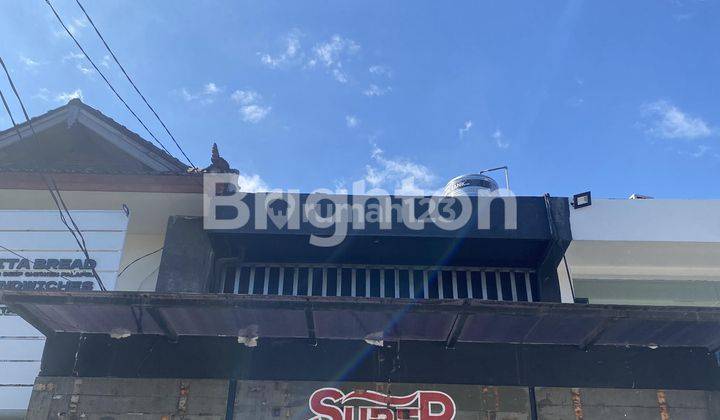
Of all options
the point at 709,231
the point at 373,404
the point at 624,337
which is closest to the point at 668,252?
the point at 709,231

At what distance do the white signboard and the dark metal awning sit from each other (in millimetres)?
1385

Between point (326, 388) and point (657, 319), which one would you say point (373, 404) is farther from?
point (657, 319)

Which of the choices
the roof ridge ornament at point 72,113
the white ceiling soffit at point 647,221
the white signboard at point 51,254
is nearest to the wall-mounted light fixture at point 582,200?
the white ceiling soffit at point 647,221

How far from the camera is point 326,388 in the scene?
7.93m

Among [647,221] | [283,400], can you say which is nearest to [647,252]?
[647,221]

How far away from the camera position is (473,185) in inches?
419

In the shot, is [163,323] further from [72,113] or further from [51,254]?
[72,113]

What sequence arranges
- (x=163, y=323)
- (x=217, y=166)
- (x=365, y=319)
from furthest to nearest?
(x=217, y=166)
(x=163, y=323)
(x=365, y=319)

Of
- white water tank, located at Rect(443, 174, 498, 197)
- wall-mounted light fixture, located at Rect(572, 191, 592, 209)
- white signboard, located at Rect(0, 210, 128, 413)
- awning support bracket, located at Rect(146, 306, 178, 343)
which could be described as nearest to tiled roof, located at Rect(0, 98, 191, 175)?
white signboard, located at Rect(0, 210, 128, 413)

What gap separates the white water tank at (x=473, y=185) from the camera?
1048cm

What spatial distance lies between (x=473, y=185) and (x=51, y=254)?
7.16 m

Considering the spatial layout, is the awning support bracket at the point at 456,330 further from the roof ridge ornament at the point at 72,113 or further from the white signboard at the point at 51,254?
the roof ridge ornament at the point at 72,113

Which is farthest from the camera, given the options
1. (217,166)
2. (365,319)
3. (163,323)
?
(217,166)

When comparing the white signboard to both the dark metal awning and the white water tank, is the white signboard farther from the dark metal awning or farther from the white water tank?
the white water tank
